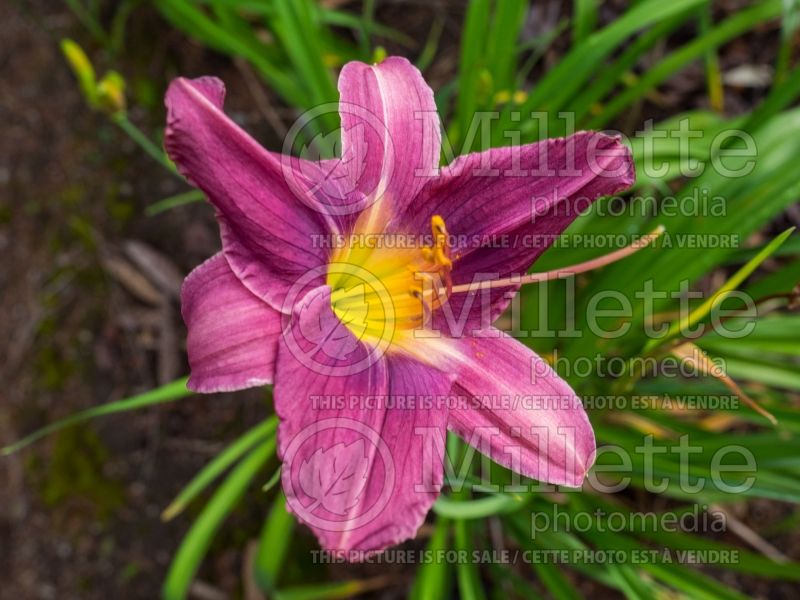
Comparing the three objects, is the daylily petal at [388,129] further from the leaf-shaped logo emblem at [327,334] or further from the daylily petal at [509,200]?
the leaf-shaped logo emblem at [327,334]

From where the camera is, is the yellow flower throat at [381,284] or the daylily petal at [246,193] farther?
the yellow flower throat at [381,284]

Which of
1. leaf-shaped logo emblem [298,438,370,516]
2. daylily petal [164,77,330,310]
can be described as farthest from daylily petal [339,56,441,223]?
leaf-shaped logo emblem [298,438,370,516]

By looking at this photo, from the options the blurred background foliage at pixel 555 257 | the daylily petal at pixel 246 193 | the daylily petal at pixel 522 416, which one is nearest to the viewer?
the daylily petal at pixel 246 193

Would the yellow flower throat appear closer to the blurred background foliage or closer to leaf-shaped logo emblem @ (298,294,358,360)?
leaf-shaped logo emblem @ (298,294,358,360)

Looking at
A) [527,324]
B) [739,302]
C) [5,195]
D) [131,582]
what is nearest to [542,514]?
[527,324]

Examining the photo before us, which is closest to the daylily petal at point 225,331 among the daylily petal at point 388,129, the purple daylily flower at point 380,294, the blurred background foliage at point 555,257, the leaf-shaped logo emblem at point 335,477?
the purple daylily flower at point 380,294

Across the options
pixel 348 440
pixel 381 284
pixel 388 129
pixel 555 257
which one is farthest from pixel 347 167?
pixel 555 257

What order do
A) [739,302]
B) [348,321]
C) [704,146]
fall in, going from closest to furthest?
1. [348,321]
2. [739,302]
3. [704,146]

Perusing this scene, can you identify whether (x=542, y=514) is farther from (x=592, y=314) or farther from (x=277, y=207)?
(x=277, y=207)
